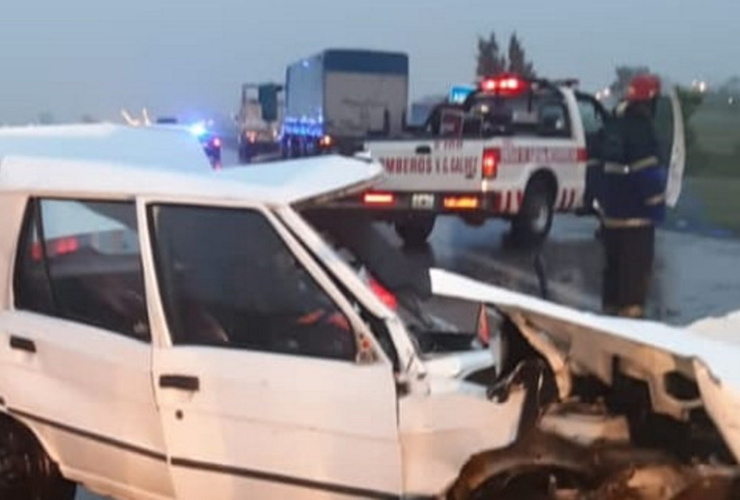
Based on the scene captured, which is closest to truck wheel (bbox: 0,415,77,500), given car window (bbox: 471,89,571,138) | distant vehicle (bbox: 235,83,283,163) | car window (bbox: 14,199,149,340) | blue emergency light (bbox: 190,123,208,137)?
car window (bbox: 14,199,149,340)

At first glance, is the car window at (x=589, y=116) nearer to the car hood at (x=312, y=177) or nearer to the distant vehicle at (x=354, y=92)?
the distant vehicle at (x=354, y=92)

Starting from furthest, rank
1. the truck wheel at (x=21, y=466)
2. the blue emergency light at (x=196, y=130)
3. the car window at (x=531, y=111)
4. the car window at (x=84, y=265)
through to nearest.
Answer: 1. the car window at (x=531, y=111)
2. the blue emergency light at (x=196, y=130)
3. the truck wheel at (x=21, y=466)
4. the car window at (x=84, y=265)

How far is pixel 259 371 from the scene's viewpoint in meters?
4.65

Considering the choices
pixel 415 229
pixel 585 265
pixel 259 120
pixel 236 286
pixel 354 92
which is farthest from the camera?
pixel 259 120

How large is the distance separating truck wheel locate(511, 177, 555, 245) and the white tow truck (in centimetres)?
1

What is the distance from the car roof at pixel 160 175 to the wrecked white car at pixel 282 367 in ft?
0.04

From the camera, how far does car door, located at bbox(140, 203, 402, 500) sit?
4.50 metres

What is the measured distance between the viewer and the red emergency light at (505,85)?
1845 cm

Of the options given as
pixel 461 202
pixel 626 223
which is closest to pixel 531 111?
pixel 461 202

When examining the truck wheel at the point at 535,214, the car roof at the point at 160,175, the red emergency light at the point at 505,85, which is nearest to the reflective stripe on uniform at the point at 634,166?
the car roof at the point at 160,175

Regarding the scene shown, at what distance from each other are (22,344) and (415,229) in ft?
43.8

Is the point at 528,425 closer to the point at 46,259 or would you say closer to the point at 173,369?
the point at 173,369

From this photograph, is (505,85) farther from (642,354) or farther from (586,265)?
(642,354)

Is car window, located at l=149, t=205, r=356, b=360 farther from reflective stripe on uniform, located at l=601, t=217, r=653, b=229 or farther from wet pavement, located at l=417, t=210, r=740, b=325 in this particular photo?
wet pavement, located at l=417, t=210, r=740, b=325
